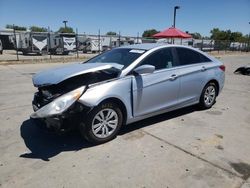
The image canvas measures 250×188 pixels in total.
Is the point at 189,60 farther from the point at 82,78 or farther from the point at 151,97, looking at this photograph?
the point at 82,78

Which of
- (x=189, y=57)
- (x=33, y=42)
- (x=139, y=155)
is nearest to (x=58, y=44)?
(x=33, y=42)

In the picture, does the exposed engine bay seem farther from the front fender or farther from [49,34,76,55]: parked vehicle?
[49,34,76,55]: parked vehicle

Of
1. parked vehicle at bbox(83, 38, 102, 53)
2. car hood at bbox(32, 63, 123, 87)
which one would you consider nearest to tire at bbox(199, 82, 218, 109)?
car hood at bbox(32, 63, 123, 87)

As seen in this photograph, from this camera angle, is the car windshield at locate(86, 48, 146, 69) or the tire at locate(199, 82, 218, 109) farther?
the tire at locate(199, 82, 218, 109)

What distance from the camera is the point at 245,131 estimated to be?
16.2 feet

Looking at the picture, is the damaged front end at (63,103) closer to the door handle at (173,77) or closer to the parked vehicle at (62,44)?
the door handle at (173,77)

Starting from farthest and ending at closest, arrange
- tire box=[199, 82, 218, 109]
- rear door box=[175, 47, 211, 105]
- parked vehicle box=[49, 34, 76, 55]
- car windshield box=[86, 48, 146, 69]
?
1. parked vehicle box=[49, 34, 76, 55]
2. tire box=[199, 82, 218, 109]
3. rear door box=[175, 47, 211, 105]
4. car windshield box=[86, 48, 146, 69]

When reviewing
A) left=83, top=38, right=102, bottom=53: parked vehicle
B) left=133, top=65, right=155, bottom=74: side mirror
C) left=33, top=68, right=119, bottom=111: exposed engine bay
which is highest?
left=83, top=38, right=102, bottom=53: parked vehicle

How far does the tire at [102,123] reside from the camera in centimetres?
395

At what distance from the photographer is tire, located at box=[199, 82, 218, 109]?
19.8ft

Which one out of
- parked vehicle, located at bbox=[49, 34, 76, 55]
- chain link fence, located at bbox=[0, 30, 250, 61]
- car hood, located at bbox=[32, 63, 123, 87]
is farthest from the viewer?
parked vehicle, located at bbox=[49, 34, 76, 55]

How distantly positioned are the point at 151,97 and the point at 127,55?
919 mm

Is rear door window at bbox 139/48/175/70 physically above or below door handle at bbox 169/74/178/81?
above

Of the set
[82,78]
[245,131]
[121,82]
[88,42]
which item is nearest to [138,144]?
[121,82]
